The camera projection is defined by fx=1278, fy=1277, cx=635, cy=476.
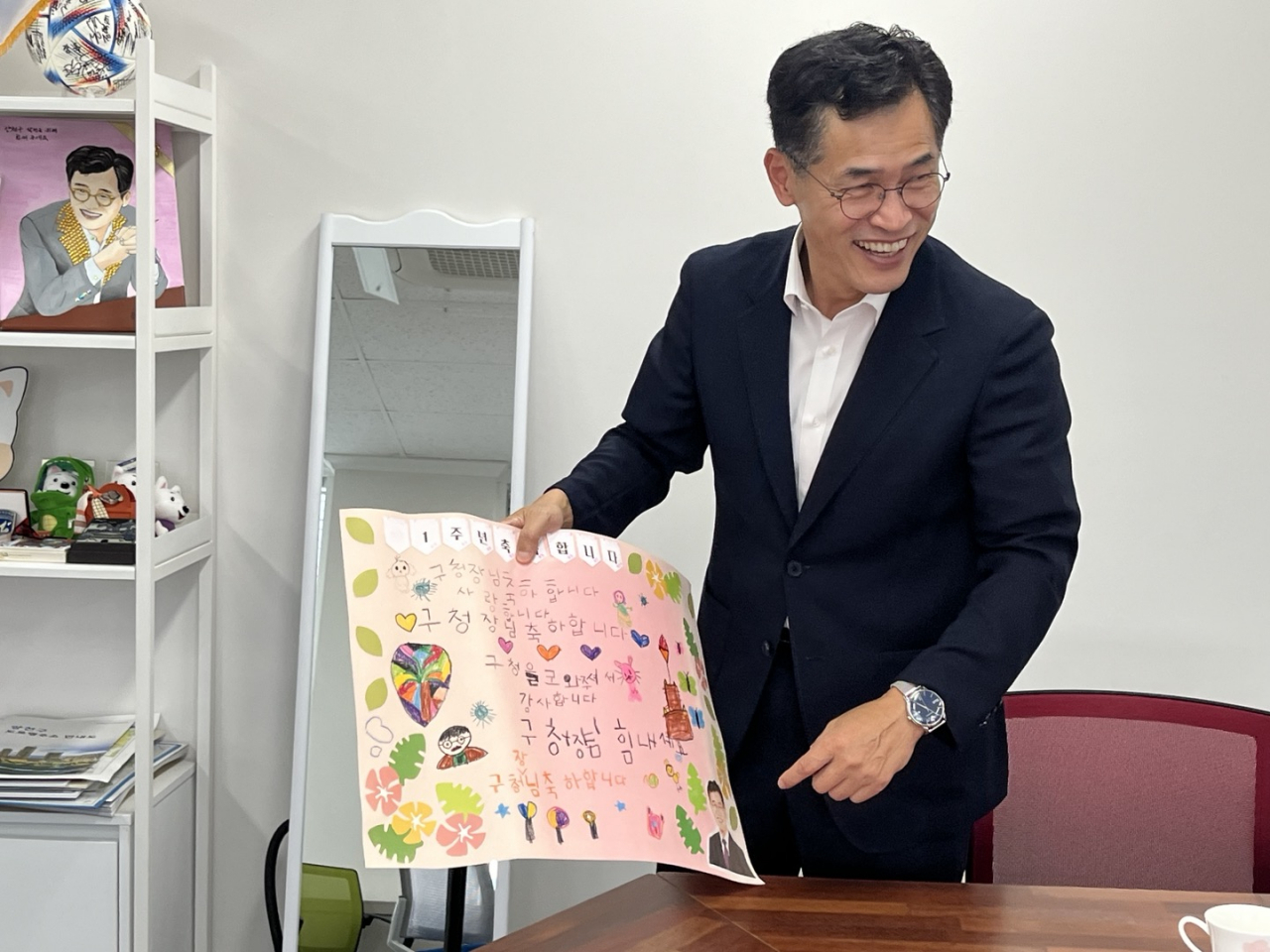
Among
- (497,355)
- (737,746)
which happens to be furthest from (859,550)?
(497,355)

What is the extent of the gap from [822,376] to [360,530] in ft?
2.00

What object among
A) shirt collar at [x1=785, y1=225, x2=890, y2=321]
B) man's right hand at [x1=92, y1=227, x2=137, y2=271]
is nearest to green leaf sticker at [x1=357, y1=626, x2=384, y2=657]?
shirt collar at [x1=785, y1=225, x2=890, y2=321]

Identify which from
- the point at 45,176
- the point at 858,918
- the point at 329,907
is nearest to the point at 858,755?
the point at 858,918

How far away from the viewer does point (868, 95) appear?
1.37 meters

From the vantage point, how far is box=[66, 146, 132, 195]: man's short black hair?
2.27 meters

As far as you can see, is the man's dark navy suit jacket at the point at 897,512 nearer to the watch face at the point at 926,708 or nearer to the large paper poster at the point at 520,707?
the watch face at the point at 926,708

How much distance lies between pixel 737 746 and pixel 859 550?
0.30 metres

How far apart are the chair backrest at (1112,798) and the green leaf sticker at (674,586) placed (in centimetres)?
56

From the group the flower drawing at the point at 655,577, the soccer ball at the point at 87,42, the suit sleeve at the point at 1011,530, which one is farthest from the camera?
the soccer ball at the point at 87,42

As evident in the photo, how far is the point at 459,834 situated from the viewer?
1189 millimetres

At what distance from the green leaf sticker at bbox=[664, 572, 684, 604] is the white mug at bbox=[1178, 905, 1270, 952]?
0.64 metres

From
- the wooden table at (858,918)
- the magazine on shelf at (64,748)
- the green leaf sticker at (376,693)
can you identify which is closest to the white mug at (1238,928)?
the wooden table at (858,918)

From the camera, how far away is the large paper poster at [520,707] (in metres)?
1.21

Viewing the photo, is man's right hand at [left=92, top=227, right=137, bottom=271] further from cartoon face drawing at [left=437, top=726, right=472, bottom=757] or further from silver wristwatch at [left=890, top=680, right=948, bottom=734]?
silver wristwatch at [left=890, top=680, right=948, bottom=734]
